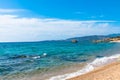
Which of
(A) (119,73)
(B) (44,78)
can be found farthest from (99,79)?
(B) (44,78)

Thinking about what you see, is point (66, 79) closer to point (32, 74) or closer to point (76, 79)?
point (76, 79)

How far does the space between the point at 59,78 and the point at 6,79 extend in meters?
4.61

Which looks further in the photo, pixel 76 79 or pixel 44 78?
pixel 44 78

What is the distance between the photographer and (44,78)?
1838 cm

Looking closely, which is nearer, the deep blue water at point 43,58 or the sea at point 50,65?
the sea at point 50,65

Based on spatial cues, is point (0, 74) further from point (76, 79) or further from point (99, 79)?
point (99, 79)

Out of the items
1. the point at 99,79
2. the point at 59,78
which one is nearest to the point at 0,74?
the point at 59,78

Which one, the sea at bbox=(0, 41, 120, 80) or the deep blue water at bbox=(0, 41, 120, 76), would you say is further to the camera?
the deep blue water at bbox=(0, 41, 120, 76)

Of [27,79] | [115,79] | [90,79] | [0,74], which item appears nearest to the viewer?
[115,79]

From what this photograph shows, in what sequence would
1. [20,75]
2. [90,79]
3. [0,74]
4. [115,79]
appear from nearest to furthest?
1. [115,79]
2. [90,79]
3. [20,75]
4. [0,74]

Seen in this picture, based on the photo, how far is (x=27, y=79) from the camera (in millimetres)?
18359

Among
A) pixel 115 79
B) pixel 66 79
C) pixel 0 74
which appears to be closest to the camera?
pixel 115 79

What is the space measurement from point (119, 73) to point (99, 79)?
58.9 inches

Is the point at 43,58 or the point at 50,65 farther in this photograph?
the point at 43,58
